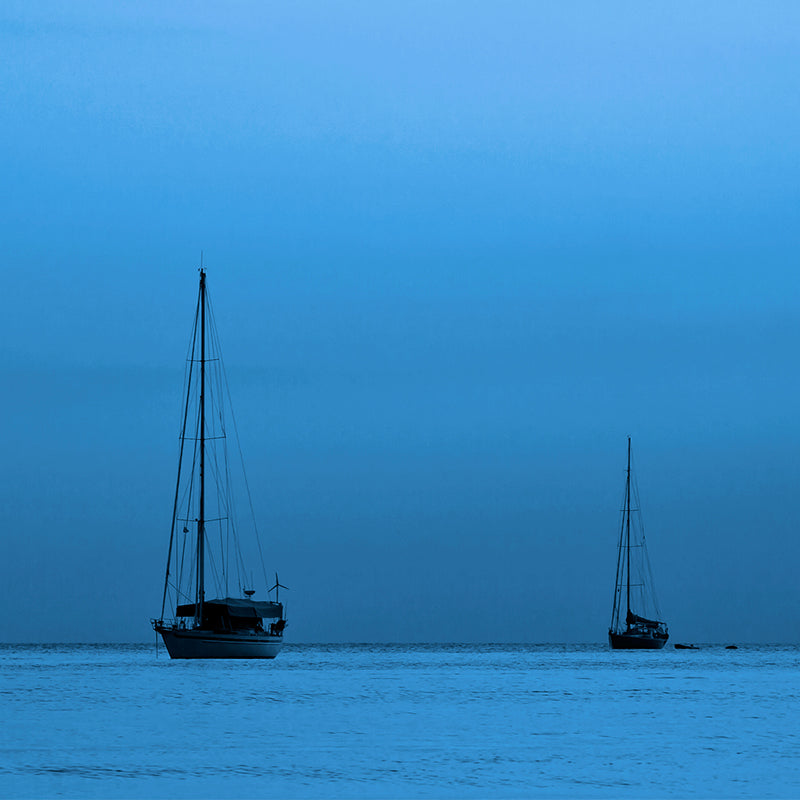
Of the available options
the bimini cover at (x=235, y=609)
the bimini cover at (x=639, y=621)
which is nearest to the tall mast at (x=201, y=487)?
the bimini cover at (x=235, y=609)

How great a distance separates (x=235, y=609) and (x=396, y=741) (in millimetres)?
49095

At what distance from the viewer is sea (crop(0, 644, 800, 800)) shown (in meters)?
27.0

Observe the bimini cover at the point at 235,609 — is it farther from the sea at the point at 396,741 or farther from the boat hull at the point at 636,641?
the boat hull at the point at 636,641

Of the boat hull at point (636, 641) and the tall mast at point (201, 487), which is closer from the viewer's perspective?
the tall mast at point (201, 487)

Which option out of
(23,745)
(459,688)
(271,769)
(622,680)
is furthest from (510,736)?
(622,680)

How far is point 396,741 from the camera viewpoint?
118 ft

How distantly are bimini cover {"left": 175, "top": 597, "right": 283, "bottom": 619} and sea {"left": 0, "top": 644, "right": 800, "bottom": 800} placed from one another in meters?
17.1

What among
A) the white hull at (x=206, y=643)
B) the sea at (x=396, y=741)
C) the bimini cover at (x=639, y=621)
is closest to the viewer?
the sea at (x=396, y=741)

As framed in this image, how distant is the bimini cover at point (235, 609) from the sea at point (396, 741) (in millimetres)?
17121

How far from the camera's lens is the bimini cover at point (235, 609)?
82.9m

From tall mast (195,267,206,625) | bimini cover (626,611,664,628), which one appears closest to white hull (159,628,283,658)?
tall mast (195,267,206,625)

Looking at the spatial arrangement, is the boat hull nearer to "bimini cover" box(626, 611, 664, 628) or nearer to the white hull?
"bimini cover" box(626, 611, 664, 628)

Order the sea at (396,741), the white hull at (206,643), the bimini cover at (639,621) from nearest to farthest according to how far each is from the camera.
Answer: the sea at (396,741)
the white hull at (206,643)
the bimini cover at (639,621)

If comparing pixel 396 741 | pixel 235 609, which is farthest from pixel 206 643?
pixel 396 741
